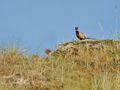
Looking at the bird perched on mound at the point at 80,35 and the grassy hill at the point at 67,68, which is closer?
the grassy hill at the point at 67,68

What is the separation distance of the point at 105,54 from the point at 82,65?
67 cm

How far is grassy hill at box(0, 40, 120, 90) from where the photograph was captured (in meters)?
7.42

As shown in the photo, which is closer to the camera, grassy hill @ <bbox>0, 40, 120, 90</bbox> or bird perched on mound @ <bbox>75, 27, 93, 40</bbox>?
grassy hill @ <bbox>0, 40, 120, 90</bbox>

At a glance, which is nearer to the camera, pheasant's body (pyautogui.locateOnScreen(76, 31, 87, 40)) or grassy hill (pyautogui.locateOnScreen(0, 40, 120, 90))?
grassy hill (pyautogui.locateOnScreen(0, 40, 120, 90))

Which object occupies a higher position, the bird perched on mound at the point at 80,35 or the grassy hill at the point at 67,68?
the bird perched on mound at the point at 80,35

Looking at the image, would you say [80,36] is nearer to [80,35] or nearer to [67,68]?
[80,35]

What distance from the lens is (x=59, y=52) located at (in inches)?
414

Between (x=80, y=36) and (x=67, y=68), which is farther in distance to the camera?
(x=80, y=36)

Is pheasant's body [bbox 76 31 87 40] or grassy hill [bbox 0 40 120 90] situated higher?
pheasant's body [bbox 76 31 87 40]

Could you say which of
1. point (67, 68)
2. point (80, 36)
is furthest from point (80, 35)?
point (67, 68)

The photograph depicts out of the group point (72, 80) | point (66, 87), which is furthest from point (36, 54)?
point (66, 87)

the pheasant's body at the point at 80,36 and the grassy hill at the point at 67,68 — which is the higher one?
the pheasant's body at the point at 80,36

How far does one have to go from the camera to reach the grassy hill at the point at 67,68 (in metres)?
7.42

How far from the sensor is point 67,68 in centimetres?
859
